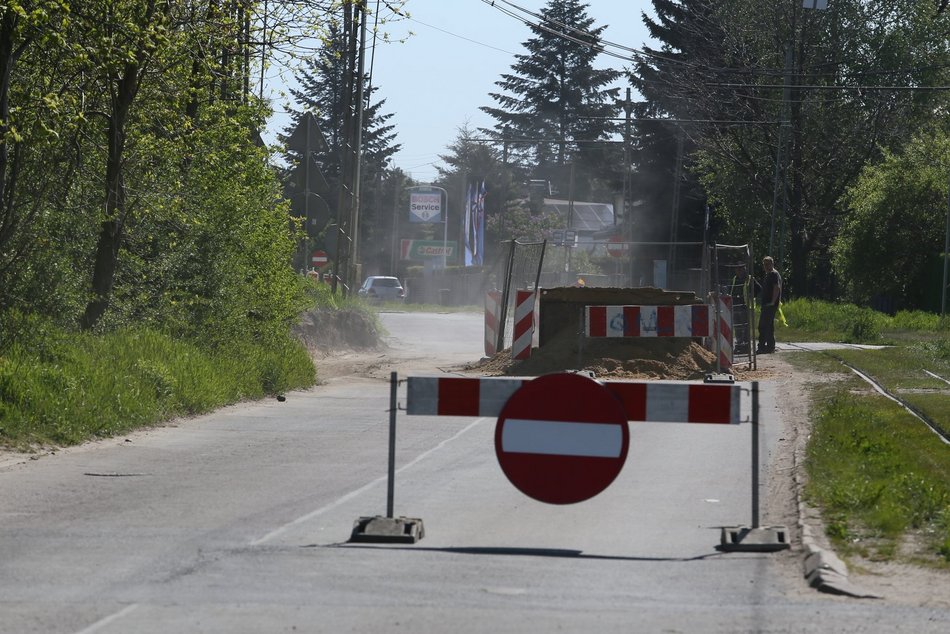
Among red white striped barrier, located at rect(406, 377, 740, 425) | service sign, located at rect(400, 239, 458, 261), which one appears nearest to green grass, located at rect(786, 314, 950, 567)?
red white striped barrier, located at rect(406, 377, 740, 425)

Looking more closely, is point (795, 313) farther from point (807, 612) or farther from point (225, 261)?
point (807, 612)

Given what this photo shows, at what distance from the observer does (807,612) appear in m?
6.37

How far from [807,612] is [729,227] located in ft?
163

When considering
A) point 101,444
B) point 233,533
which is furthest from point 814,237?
point 233,533

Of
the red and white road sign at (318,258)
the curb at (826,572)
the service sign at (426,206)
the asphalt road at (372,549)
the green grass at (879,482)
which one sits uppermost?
the service sign at (426,206)

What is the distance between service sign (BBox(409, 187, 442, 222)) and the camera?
368ft

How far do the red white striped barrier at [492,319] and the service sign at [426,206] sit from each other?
284ft

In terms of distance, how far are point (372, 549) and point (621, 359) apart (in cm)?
1405

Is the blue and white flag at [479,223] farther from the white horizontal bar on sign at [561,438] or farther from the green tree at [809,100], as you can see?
the white horizontal bar on sign at [561,438]

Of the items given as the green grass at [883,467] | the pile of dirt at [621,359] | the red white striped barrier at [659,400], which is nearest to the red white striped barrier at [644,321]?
the pile of dirt at [621,359]

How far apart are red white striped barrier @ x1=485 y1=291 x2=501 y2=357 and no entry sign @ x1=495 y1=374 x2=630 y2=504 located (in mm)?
16906

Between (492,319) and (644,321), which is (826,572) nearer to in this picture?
(644,321)

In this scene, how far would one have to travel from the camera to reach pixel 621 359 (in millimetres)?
21625

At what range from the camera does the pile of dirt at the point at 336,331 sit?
28.5 metres
